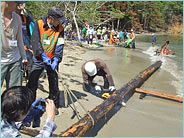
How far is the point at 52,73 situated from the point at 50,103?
1.79 meters

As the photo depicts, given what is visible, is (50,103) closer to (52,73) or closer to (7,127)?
(7,127)

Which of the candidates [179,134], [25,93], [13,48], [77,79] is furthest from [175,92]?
[25,93]

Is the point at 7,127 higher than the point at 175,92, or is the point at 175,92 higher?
the point at 7,127

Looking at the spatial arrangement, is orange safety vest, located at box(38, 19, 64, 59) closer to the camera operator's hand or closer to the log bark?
the log bark

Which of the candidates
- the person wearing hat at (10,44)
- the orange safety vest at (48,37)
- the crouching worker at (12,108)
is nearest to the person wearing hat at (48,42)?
the orange safety vest at (48,37)

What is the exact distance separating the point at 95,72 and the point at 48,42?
1405 mm

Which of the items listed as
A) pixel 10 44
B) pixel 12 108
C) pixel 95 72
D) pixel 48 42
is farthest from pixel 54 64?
pixel 12 108

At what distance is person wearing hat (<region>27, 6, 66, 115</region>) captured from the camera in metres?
3.10

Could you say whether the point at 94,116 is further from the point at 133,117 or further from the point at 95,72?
the point at 95,72

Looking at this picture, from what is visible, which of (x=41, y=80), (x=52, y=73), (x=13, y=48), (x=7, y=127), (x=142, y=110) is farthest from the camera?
(x=41, y=80)

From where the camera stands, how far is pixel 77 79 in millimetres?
5676

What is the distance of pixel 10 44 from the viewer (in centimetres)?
249

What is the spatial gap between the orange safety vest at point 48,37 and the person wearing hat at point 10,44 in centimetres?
53

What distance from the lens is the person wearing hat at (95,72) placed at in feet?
13.9
